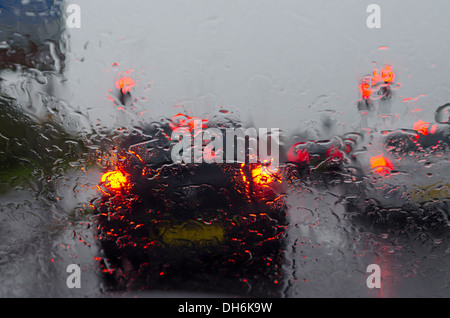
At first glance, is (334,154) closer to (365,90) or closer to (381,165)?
(381,165)

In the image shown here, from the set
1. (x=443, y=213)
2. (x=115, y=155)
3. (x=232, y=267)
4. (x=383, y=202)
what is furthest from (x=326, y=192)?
(x=115, y=155)

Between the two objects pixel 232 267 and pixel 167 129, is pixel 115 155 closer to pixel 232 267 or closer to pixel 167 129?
pixel 167 129

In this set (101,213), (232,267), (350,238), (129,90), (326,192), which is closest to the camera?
(232,267)

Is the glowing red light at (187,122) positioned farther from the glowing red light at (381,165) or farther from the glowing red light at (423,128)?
the glowing red light at (423,128)

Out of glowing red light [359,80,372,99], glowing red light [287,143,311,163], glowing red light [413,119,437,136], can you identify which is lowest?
glowing red light [287,143,311,163]

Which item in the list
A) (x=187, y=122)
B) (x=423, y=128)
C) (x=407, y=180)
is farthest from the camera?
(x=187, y=122)

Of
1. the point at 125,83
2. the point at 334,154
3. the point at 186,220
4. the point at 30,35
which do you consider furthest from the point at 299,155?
the point at 30,35

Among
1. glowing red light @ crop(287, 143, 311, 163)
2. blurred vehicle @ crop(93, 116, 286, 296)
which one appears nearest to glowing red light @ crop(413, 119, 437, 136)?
glowing red light @ crop(287, 143, 311, 163)

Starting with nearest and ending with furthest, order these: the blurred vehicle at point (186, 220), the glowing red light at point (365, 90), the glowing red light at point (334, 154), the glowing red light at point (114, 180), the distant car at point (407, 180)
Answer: the blurred vehicle at point (186, 220)
the distant car at point (407, 180)
the glowing red light at point (114, 180)
the glowing red light at point (334, 154)
the glowing red light at point (365, 90)

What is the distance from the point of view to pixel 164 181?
7.86 feet

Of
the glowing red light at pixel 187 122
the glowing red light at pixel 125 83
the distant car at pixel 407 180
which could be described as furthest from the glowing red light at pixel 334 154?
the glowing red light at pixel 125 83

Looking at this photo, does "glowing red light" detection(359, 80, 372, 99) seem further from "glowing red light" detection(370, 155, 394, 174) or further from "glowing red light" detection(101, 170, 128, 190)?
"glowing red light" detection(101, 170, 128, 190)

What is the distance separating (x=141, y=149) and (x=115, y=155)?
0.68 ft

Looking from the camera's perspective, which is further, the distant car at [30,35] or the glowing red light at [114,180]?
the distant car at [30,35]
